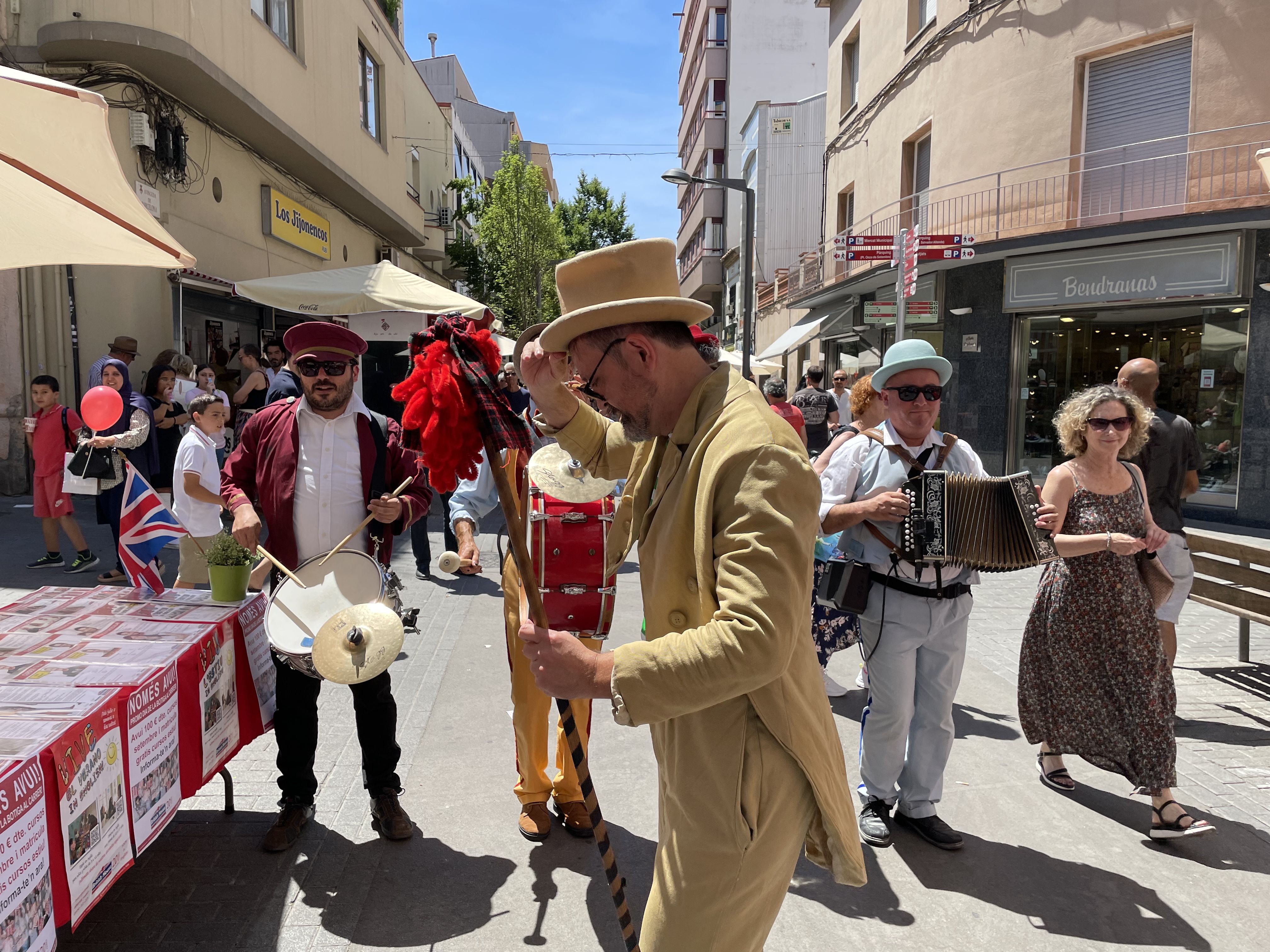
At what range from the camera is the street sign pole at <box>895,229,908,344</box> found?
10.8m

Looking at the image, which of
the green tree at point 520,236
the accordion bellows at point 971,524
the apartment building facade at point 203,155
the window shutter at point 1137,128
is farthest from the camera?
the green tree at point 520,236

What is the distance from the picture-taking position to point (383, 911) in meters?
3.15

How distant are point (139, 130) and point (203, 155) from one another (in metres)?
1.76

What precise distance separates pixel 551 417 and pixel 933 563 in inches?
75.2

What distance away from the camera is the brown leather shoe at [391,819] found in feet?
11.9

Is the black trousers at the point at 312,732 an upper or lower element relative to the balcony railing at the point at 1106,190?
lower

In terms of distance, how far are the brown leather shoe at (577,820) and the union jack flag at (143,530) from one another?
2040 mm

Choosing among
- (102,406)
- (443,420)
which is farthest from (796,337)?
(443,420)

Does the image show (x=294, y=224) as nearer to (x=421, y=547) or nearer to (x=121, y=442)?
(x=421, y=547)

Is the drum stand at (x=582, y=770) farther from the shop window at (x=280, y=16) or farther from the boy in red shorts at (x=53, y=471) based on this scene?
the shop window at (x=280, y=16)

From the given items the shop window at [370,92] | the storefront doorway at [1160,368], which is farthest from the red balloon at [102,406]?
the shop window at [370,92]

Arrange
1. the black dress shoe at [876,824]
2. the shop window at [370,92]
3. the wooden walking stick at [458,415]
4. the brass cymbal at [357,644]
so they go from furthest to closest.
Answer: the shop window at [370,92] < the black dress shoe at [876,824] < the brass cymbal at [357,644] < the wooden walking stick at [458,415]

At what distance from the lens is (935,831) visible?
373 cm

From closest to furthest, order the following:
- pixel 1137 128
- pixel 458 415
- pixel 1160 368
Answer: pixel 458 415 → pixel 1137 128 → pixel 1160 368
